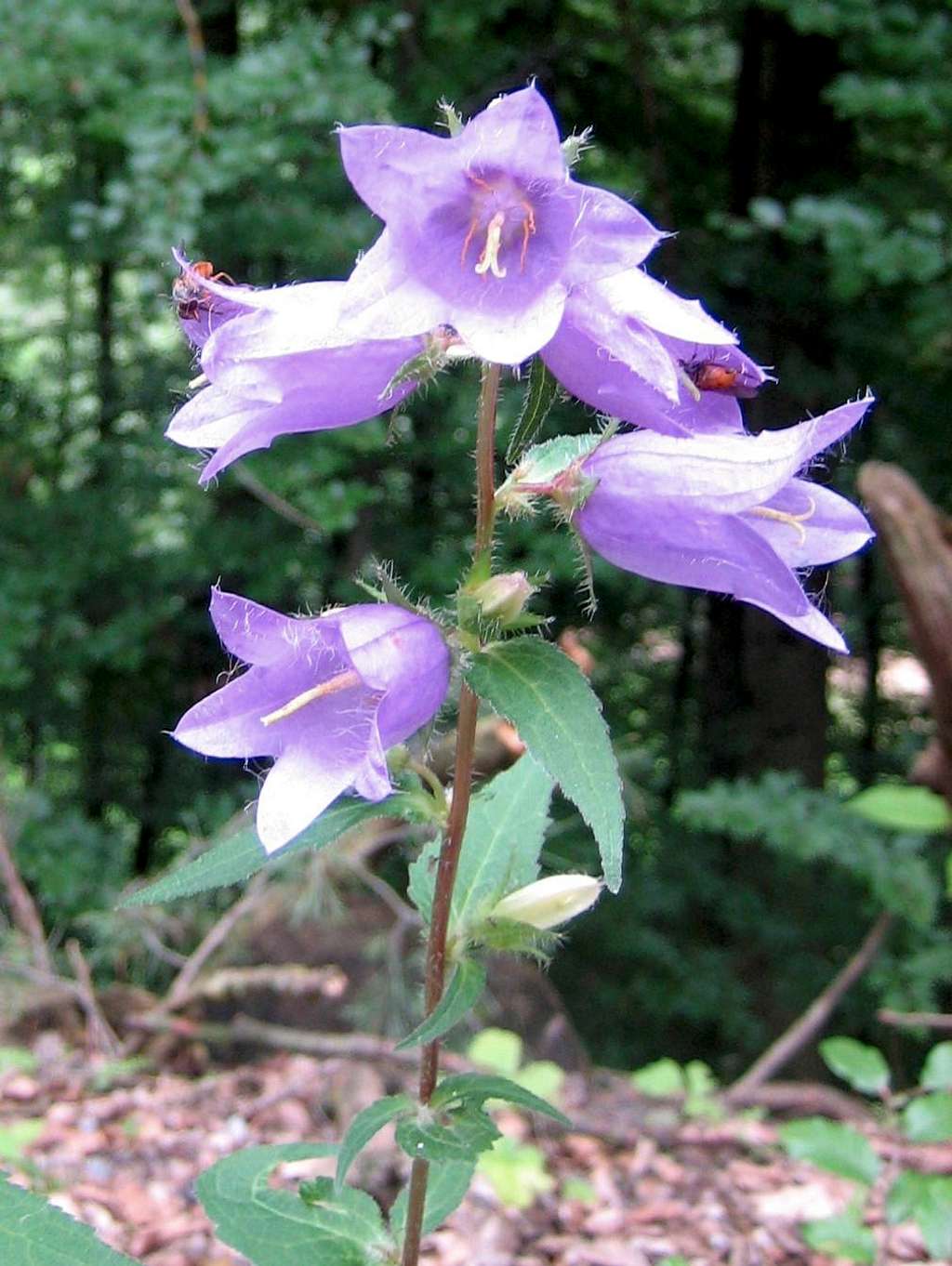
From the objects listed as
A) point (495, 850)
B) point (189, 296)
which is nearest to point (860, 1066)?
point (495, 850)

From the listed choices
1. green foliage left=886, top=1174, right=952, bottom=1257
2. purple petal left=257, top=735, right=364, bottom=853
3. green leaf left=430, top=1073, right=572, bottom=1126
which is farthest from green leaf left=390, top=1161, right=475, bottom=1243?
green foliage left=886, top=1174, right=952, bottom=1257

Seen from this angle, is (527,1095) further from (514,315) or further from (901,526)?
(901,526)

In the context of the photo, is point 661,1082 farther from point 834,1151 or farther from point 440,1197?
point 440,1197

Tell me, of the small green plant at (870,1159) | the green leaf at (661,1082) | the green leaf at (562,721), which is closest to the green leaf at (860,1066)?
Answer: the small green plant at (870,1159)

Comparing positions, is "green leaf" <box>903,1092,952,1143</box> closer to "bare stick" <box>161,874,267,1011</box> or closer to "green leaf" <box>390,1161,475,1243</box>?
"green leaf" <box>390,1161,475,1243</box>

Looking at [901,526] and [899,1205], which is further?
[901,526]

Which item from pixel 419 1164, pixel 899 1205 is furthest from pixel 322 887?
pixel 419 1164

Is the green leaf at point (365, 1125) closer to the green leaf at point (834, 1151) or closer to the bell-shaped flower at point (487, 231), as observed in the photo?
the bell-shaped flower at point (487, 231)
